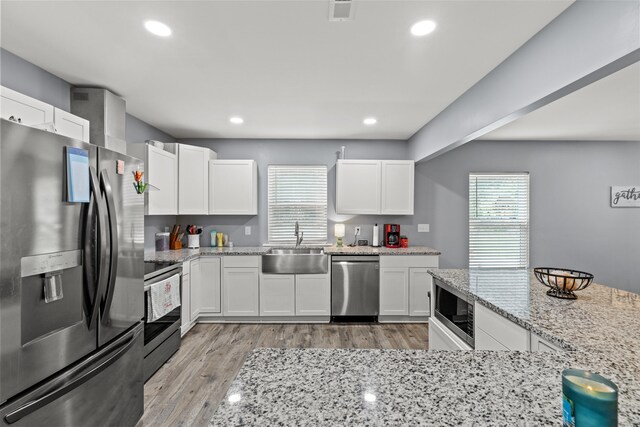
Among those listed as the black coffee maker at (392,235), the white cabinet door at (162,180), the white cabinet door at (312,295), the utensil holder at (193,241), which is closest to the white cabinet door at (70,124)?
the white cabinet door at (162,180)

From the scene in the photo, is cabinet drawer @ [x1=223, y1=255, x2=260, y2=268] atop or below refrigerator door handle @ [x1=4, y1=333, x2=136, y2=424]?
atop

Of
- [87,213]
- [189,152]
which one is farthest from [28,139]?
[189,152]

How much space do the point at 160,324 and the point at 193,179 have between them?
188 cm

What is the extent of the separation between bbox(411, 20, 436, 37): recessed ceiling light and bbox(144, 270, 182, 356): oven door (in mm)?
2752

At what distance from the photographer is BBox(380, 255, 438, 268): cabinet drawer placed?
3928 millimetres

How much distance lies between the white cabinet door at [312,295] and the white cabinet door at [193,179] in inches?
64.5

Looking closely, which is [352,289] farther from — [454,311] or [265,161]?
[265,161]

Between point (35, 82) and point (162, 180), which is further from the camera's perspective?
point (162, 180)

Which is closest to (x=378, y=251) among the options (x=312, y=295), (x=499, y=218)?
(x=312, y=295)

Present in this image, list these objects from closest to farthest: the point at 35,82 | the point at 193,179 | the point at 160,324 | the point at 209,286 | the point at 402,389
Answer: the point at 402,389 < the point at 35,82 < the point at 160,324 < the point at 209,286 < the point at 193,179

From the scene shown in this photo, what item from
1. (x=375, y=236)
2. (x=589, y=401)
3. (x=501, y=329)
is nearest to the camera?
(x=589, y=401)

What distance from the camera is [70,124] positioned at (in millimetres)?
2309

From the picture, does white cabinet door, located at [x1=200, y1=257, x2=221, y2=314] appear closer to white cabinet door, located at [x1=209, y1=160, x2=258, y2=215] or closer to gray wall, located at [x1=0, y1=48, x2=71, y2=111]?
white cabinet door, located at [x1=209, y1=160, x2=258, y2=215]

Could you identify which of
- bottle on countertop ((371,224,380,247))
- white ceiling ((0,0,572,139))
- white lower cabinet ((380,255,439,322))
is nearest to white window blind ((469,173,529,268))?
white lower cabinet ((380,255,439,322))
